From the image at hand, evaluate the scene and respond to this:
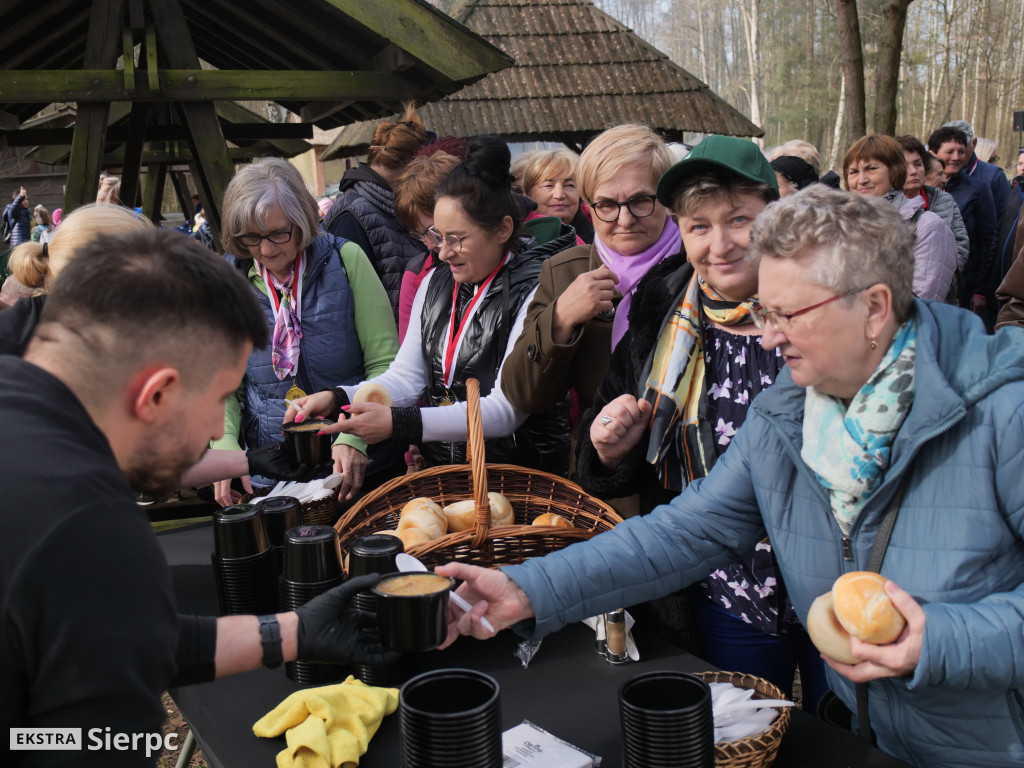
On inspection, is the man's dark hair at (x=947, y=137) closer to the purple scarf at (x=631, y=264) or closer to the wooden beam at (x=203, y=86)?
the wooden beam at (x=203, y=86)

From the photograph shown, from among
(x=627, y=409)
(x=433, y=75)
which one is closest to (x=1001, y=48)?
(x=433, y=75)

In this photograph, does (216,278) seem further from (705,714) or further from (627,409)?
(627,409)

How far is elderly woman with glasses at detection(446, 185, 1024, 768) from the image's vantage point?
1341 millimetres

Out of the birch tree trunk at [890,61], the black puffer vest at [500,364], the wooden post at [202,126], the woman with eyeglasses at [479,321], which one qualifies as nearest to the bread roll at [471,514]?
the woman with eyeglasses at [479,321]

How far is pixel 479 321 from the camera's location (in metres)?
2.78

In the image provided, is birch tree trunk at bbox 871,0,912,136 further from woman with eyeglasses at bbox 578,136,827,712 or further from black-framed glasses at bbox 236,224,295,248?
woman with eyeglasses at bbox 578,136,827,712

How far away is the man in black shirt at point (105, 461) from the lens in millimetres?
997

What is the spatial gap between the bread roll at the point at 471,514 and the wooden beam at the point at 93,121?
11.3 ft

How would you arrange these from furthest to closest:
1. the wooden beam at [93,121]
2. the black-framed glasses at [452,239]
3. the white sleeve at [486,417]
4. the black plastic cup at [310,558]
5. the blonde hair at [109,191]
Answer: the blonde hair at [109,191] → the wooden beam at [93,121] → the black-framed glasses at [452,239] → the white sleeve at [486,417] → the black plastic cup at [310,558]

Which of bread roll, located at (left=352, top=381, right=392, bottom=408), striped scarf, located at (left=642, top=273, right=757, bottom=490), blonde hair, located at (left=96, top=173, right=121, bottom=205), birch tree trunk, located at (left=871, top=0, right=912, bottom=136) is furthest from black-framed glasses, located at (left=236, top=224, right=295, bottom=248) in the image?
birch tree trunk, located at (left=871, top=0, right=912, bottom=136)

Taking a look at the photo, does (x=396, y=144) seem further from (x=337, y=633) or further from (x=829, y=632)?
(x=829, y=632)

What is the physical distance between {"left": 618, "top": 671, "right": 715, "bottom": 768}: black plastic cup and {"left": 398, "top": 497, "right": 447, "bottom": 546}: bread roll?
0.84 meters

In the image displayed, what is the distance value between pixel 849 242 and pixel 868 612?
0.63m

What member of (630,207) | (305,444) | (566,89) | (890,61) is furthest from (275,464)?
(566,89)
